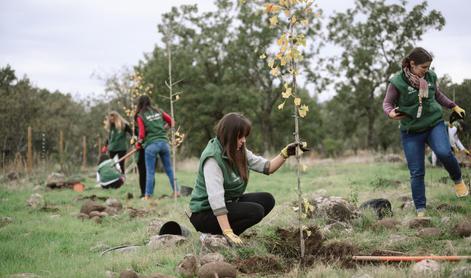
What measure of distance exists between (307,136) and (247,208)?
115 feet

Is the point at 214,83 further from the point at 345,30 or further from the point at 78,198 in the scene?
the point at 78,198

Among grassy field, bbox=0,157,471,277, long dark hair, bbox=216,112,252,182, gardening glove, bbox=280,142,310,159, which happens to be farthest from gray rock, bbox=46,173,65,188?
gardening glove, bbox=280,142,310,159

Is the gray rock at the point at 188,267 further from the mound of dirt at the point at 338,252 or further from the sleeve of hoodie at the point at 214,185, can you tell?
the mound of dirt at the point at 338,252

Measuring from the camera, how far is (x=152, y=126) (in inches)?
340

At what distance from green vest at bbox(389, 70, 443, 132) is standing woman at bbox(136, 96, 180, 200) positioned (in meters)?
4.52

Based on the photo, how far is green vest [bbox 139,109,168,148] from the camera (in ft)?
28.3

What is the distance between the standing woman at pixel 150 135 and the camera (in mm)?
8555

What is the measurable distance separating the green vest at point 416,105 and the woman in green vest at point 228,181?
168cm

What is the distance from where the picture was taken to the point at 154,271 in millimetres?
3631

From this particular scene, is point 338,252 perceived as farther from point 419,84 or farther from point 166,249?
point 419,84

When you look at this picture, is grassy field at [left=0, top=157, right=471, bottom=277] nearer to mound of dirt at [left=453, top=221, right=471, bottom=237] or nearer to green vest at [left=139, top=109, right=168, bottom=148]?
mound of dirt at [left=453, top=221, right=471, bottom=237]

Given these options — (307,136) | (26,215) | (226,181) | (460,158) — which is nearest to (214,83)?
(307,136)

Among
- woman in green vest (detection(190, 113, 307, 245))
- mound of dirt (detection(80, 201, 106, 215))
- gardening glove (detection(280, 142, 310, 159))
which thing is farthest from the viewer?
mound of dirt (detection(80, 201, 106, 215))

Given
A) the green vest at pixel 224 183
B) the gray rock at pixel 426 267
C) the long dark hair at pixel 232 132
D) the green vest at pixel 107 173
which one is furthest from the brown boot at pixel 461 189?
the green vest at pixel 107 173
